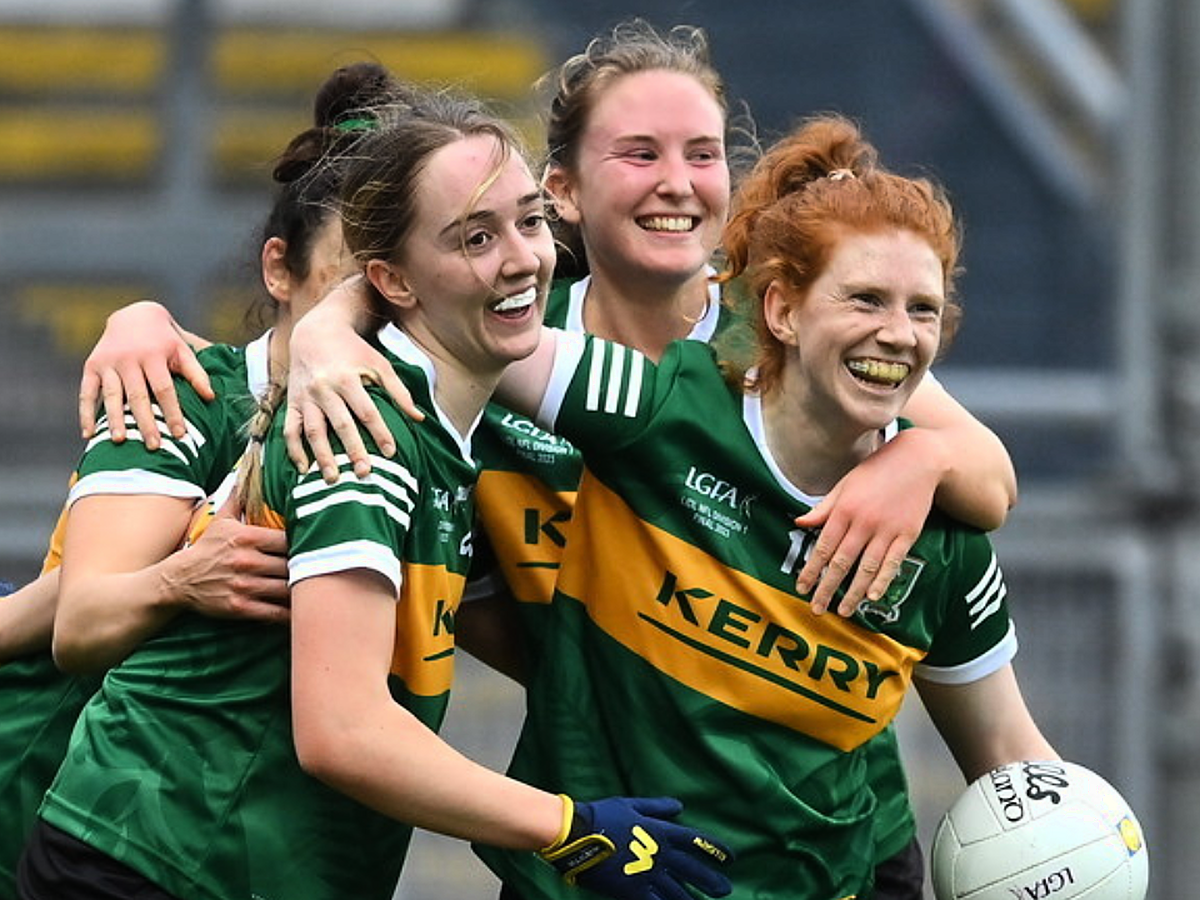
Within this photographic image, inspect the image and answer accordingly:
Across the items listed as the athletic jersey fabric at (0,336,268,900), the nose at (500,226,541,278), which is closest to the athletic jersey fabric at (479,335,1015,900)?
the nose at (500,226,541,278)

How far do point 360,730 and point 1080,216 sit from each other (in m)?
4.53

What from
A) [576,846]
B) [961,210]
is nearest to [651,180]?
[576,846]

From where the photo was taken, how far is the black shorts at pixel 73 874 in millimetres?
3471

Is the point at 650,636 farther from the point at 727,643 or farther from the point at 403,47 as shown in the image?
the point at 403,47

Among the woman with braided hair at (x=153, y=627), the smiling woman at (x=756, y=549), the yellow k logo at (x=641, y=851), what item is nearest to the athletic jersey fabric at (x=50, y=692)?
the woman with braided hair at (x=153, y=627)

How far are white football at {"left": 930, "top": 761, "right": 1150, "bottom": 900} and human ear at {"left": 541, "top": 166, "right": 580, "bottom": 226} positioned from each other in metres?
1.11

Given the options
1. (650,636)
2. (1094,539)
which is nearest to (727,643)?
(650,636)

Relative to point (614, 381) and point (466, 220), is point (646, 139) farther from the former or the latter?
point (466, 220)

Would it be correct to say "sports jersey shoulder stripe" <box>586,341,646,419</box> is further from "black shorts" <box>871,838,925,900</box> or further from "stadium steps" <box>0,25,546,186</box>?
"stadium steps" <box>0,25,546,186</box>

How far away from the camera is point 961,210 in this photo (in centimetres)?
726

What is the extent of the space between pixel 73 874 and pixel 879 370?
1.29 metres

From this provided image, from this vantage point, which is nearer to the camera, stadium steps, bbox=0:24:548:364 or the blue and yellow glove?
the blue and yellow glove

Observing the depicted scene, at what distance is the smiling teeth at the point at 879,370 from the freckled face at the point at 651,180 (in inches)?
21.3

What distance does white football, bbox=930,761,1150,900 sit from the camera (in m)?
3.81
